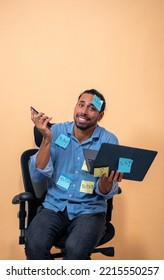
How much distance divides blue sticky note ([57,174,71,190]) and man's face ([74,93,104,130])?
0.99 ft

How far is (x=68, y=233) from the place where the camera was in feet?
5.49

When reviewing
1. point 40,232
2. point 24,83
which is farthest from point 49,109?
point 40,232

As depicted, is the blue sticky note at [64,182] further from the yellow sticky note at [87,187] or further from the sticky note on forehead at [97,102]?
the sticky note on forehead at [97,102]

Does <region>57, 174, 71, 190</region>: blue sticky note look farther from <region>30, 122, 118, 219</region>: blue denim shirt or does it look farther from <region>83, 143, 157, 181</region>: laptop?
<region>83, 143, 157, 181</region>: laptop

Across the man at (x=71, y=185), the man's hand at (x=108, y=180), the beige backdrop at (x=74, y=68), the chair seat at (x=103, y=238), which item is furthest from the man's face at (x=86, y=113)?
the chair seat at (x=103, y=238)

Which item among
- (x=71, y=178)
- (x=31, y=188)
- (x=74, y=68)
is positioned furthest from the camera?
(x=74, y=68)

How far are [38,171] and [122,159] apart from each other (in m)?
0.47

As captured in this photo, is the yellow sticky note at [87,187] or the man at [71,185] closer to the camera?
the man at [71,185]

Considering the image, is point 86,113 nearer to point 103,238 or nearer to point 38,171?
point 38,171

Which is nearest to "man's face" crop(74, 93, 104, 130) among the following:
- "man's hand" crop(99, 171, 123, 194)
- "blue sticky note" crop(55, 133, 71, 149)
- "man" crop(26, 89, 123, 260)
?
"man" crop(26, 89, 123, 260)

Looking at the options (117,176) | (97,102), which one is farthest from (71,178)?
(97,102)

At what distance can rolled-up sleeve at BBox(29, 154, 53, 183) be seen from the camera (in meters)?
1.68

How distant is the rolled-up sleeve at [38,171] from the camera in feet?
5.52
